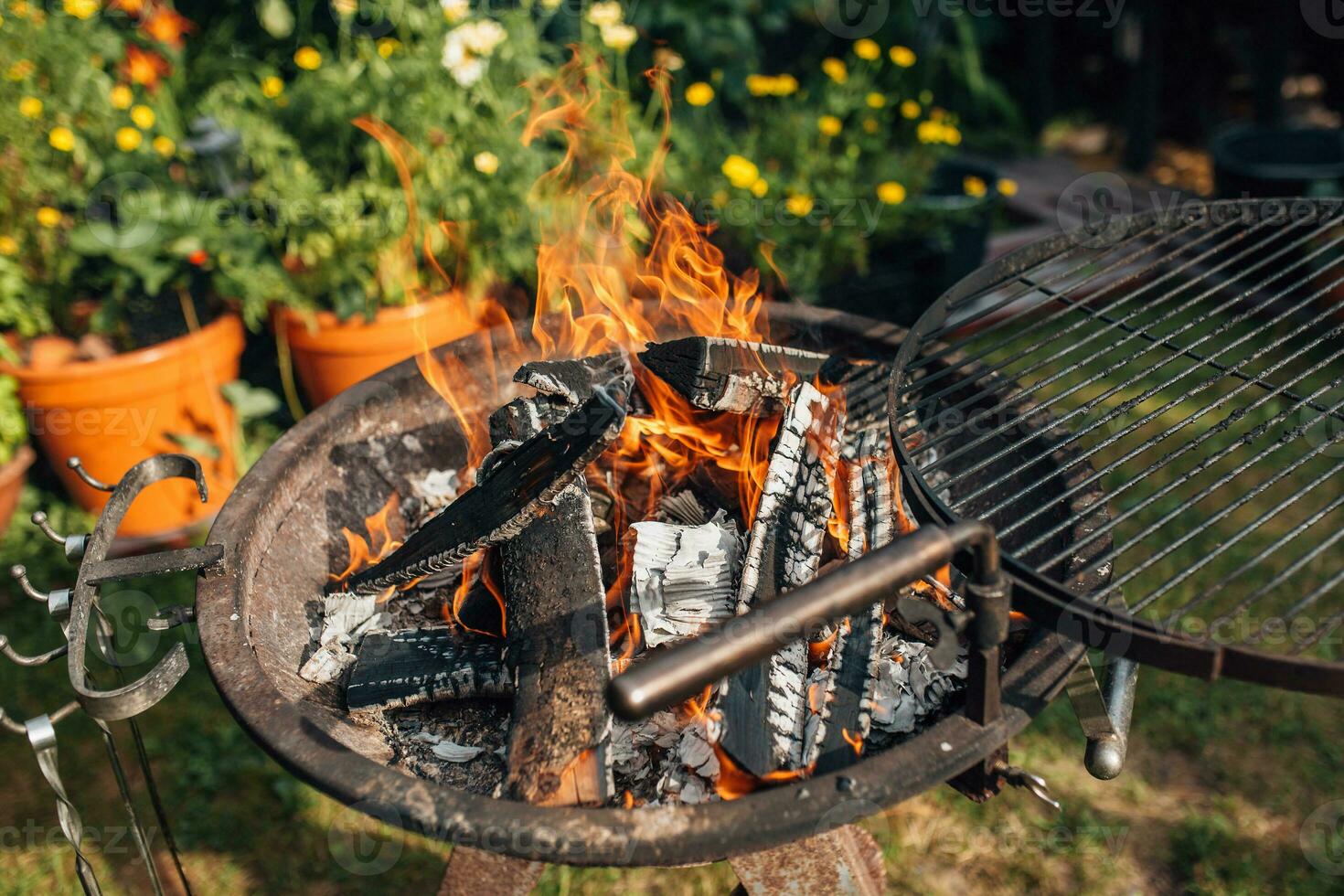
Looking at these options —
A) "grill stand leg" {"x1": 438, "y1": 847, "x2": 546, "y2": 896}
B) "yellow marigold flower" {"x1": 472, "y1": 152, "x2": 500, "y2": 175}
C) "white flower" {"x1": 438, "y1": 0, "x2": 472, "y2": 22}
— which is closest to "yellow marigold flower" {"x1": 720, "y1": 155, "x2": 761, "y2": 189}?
"yellow marigold flower" {"x1": 472, "y1": 152, "x2": 500, "y2": 175}

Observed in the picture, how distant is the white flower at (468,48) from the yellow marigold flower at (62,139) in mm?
1386

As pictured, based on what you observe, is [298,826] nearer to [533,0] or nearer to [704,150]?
[704,150]

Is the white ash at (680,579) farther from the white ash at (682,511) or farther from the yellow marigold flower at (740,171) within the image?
the yellow marigold flower at (740,171)

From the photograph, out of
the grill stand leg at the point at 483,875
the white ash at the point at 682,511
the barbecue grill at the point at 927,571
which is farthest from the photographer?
the white ash at the point at 682,511

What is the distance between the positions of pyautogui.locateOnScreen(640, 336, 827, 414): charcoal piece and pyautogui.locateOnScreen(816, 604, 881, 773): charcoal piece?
1.77 ft

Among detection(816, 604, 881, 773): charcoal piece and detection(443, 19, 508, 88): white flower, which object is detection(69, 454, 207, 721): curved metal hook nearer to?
detection(816, 604, 881, 773): charcoal piece

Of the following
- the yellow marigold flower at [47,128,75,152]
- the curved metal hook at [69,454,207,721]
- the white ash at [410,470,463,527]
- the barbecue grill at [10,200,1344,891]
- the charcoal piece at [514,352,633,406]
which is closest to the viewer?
the barbecue grill at [10,200,1344,891]

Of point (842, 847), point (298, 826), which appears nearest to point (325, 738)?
point (842, 847)

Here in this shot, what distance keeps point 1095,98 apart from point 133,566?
7.00 m

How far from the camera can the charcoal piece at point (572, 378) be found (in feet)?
7.14

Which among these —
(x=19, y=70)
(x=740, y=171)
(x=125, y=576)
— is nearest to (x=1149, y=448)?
(x=125, y=576)

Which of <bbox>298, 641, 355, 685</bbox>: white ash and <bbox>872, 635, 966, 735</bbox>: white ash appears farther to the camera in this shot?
<bbox>298, 641, 355, 685</bbox>: white ash

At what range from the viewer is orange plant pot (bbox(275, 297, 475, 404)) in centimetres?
383

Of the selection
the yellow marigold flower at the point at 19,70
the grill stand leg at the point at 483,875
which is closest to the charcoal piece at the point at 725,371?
the grill stand leg at the point at 483,875
